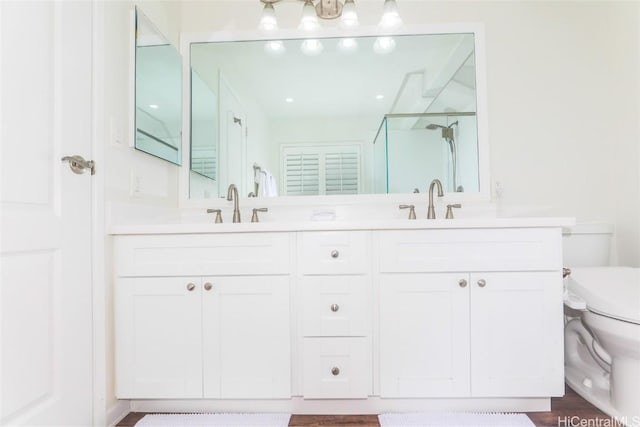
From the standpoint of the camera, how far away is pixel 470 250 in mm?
1278

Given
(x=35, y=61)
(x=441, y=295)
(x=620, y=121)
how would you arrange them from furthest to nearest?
(x=620, y=121) < (x=441, y=295) < (x=35, y=61)

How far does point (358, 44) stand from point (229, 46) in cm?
74

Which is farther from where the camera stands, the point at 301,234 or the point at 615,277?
the point at 615,277

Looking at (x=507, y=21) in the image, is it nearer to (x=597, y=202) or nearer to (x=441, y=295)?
(x=597, y=202)

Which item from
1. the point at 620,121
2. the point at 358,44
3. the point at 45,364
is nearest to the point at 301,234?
the point at 45,364

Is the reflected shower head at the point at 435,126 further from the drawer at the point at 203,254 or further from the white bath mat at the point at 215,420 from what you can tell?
the white bath mat at the point at 215,420

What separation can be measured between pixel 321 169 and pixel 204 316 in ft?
3.16

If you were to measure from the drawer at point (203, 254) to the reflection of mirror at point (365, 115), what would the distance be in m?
0.58

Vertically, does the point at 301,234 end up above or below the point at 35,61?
below

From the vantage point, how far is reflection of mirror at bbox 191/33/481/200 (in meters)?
1.79

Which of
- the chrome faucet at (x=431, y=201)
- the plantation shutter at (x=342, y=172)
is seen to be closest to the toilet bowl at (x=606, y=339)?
the chrome faucet at (x=431, y=201)

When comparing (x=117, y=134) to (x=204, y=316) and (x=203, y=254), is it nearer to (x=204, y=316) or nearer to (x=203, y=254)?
(x=203, y=254)

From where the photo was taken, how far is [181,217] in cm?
184

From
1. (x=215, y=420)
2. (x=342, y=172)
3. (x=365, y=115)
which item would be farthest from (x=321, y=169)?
(x=215, y=420)
